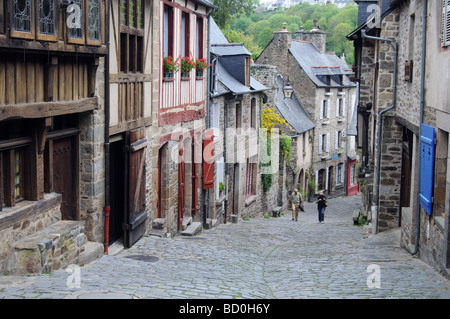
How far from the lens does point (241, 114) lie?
19953 millimetres

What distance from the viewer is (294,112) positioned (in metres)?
32.3

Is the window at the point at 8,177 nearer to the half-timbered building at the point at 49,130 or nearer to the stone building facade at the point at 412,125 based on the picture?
the half-timbered building at the point at 49,130

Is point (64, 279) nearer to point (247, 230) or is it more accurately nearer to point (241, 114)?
point (247, 230)

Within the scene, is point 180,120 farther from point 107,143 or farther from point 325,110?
point 325,110

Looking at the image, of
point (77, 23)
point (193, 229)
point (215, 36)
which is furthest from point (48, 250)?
point (215, 36)

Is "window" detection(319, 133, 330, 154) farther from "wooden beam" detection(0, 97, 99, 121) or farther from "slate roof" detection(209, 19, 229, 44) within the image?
"wooden beam" detection(0, 97, 99, 121)

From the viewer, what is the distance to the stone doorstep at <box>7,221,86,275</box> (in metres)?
6.93

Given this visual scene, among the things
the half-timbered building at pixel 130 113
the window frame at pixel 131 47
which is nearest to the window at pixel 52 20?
the half-timbered building at pixel 130 113

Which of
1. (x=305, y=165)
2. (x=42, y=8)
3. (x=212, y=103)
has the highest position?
(x=42, y=8)

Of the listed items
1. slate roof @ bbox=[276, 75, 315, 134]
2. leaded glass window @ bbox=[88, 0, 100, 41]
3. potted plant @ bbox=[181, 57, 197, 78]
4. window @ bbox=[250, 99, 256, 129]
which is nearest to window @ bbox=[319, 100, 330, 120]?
slate roof @ bbox=[276, 75, 315, 134]

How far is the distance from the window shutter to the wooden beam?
22.7ft

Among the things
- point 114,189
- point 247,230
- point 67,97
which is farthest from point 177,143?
point 67,97

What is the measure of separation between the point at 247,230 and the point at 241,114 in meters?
Answer: 4.68

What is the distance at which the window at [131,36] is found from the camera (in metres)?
10.4
